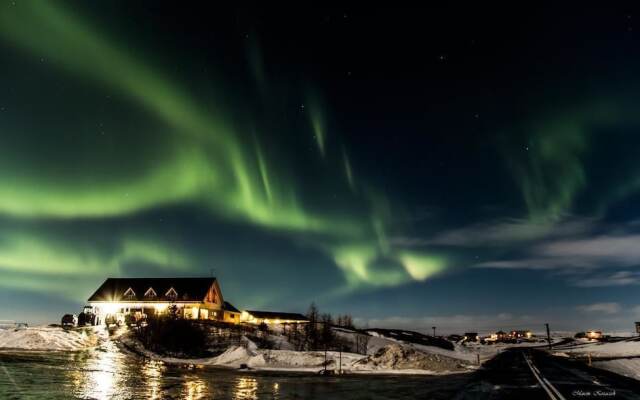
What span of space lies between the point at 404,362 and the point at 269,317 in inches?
3236

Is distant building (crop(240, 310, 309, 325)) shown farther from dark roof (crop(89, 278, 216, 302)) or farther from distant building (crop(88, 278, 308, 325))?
dark roof (crop(89, 278, 216, 302))

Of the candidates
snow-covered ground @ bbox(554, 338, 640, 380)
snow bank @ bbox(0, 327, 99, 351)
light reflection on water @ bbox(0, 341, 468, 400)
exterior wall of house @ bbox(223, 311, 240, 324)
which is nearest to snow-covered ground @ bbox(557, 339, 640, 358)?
snow-covered ground @ bbox(554, 338, 640, 380)

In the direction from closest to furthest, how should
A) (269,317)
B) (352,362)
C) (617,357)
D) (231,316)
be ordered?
(352,362) → (617,357) → (231,316) → (269,317)

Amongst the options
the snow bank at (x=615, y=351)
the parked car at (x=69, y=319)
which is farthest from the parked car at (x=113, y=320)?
the snow bank at (x=615, y=351)

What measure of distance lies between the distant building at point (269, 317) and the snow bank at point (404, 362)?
219ft

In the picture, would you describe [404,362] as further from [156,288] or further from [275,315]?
[275,315]

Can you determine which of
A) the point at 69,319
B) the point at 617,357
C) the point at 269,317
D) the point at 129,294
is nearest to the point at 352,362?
the point at 617,357

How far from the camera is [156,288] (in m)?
103

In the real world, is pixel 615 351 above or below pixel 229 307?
below

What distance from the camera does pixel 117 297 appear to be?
10200cm

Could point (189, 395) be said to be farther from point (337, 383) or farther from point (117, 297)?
point (117, 297)

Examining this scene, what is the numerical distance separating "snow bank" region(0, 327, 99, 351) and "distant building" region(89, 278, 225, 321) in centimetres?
2016

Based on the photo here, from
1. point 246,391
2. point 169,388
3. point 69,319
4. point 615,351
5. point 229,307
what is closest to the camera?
point 246,391

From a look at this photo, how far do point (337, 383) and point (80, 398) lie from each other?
60.1ft
